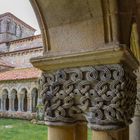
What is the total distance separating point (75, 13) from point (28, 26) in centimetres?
2860

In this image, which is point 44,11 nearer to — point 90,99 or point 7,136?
point 90,99

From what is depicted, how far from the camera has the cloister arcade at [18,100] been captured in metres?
16.6

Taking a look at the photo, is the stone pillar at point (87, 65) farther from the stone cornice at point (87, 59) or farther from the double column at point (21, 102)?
the double column at point (21, 102)

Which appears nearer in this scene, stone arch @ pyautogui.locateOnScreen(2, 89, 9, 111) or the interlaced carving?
the interlaced carving

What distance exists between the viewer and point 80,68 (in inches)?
67.4

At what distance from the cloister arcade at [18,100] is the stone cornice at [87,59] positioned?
1470 cm

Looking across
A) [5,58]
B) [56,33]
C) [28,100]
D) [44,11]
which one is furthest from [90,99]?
[5,58]

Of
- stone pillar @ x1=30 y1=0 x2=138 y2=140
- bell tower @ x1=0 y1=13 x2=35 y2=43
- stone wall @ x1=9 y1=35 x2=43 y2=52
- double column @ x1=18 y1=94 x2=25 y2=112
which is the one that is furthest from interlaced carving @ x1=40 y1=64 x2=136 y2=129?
bell tower @ x1=0 y1=13 x2=35 y2=43

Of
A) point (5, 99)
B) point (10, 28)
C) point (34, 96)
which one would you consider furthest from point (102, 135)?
point (10, 28)

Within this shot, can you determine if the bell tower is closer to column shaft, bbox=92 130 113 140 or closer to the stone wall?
the stone wall

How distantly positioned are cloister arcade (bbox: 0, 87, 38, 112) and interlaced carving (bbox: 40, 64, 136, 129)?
14.7 metres

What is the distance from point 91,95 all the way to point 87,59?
0.20m

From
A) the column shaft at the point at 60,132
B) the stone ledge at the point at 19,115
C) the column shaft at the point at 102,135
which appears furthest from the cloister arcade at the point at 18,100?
the column shaft at the point at 102,135

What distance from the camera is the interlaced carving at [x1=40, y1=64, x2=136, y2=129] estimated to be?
5.20 ft
